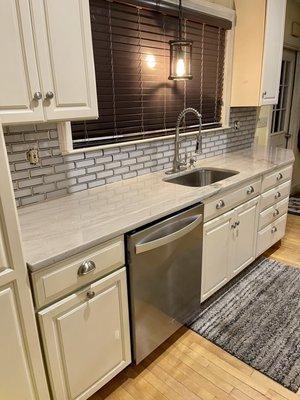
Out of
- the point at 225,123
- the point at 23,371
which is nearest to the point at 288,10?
the point at 225,123

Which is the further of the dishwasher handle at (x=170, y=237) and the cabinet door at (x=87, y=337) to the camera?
the dishwasher handle at (x=170, y=237)

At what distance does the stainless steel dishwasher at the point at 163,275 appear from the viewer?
4.91 ft

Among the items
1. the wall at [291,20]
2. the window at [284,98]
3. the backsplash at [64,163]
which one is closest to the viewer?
the backsplash at [64,163]

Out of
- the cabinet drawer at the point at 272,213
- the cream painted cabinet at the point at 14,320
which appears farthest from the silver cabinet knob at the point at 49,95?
the cabinet drawer at the point at 272,213

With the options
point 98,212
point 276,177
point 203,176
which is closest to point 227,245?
point 203,176

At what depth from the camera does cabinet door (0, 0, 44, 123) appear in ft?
3.74

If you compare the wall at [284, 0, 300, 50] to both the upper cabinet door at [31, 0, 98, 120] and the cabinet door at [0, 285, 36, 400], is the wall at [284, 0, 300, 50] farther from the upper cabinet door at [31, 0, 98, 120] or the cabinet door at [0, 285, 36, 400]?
the cabinet door at [0, 285, 36, 400]

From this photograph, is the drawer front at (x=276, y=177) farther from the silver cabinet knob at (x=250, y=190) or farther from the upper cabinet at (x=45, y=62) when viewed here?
the upper cabinet at (x=45, y=62)

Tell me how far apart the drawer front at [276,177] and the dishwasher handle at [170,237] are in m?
0.96

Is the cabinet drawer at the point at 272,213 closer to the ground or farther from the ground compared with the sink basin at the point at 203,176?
closer to the ground

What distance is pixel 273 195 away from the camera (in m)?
2.68

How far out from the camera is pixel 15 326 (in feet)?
3.60

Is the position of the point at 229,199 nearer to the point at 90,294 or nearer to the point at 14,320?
the point at 90,294

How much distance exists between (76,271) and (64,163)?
797mm
